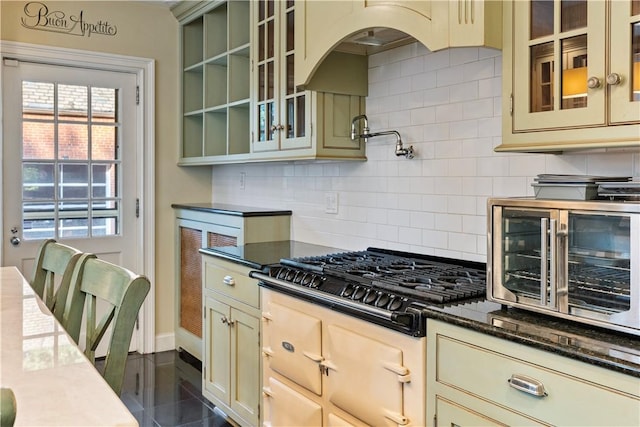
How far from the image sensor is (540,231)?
157cm

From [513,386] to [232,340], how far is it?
175 cm

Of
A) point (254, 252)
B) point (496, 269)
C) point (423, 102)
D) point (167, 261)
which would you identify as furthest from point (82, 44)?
point (496, 269)

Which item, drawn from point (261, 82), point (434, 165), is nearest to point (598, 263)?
point (434, 165)

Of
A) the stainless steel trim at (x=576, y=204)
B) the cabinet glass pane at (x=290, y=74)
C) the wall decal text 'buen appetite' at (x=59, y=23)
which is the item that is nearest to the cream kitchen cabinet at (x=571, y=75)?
the stainless steel trim at (x=576, y=204)

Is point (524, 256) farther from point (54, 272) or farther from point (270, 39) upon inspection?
point (270, 39)

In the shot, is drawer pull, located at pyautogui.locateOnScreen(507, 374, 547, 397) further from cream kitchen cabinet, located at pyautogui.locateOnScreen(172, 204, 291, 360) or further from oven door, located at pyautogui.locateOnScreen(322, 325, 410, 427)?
cream kitchen cabinet, located at pyautogui.locateOnScreen(172, 204, 291, 360)

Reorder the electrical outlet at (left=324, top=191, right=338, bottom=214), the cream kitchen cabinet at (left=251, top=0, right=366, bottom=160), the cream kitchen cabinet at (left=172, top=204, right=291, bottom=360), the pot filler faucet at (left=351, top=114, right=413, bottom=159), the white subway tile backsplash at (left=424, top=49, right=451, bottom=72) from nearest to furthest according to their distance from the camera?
the white subway tile backsplash at (left=424, top=49, right=451, bottom=72) < the pot filler faucet at (left=351, top=114, right=413, bottom=159) < the cream kitchen cabinet at (left=251, top=0, right=366, bottom=160) < the electrical outlet at (left=324, top=191, right=338, bottom=214) < the cream kitchen cabinet at (left=172, top=204, right=291, bottom=360)

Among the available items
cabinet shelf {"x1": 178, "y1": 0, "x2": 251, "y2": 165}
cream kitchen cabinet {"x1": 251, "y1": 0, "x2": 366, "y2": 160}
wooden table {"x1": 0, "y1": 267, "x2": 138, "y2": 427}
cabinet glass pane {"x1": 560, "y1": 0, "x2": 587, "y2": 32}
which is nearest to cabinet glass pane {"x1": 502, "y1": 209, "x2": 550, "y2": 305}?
cabinet glass pane {"x1": 560, "y1": 0, "x2": 587, "y2": 32}

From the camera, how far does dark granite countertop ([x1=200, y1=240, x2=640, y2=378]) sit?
4.06 ft

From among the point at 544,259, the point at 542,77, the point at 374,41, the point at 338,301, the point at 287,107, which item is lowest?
the point at 338,301

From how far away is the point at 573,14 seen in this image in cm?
160

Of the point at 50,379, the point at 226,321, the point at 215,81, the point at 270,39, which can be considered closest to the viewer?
the point at 50,379

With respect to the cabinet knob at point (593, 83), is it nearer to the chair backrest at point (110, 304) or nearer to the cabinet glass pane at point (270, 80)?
the chair backrest at point (110, 304)

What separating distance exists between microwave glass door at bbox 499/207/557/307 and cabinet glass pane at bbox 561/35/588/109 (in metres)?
0.35
